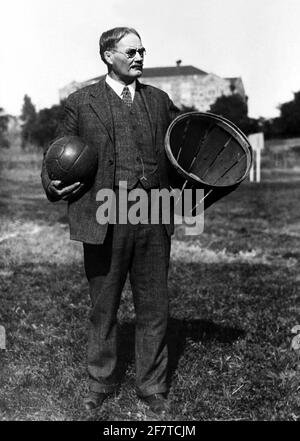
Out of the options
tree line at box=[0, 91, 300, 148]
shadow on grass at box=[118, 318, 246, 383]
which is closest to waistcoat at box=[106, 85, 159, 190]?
shadow on grass at box=[118, 318, 246, 383]

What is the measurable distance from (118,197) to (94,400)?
5.03ft

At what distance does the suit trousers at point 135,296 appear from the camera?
434cm

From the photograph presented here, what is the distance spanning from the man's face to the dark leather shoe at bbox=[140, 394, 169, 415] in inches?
90.2

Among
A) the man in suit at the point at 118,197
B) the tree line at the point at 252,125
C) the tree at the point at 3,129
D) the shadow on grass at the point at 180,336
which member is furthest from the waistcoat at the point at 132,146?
the tree line at the point at 252,125

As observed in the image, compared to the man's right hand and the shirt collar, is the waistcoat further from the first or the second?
the man's right hand

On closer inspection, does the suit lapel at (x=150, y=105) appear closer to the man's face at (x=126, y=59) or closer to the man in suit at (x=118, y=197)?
the man in suit at (x=118, y=197)

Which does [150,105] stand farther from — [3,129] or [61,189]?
[3,129]

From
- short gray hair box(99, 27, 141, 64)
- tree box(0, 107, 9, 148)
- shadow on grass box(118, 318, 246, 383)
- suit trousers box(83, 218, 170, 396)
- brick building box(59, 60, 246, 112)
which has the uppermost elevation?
brick building box(59, 60, 246, 112)

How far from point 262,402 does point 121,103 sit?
2439mm

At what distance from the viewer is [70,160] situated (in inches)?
156

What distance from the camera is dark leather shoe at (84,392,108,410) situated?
450 cm
